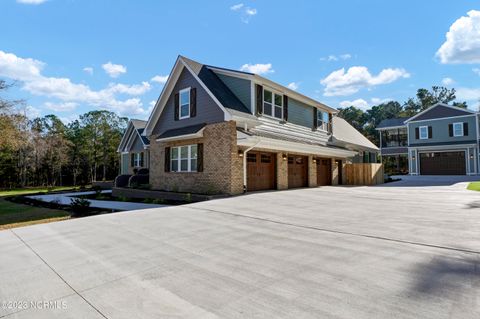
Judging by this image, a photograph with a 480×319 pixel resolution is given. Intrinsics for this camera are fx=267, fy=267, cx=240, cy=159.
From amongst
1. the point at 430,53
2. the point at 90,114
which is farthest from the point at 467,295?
the point at 90,114

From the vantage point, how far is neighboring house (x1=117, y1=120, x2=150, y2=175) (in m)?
26.5

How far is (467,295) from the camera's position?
2.87 meters

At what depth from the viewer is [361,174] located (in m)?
21.0

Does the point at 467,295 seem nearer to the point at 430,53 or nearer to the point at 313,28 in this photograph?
the point at 313,28

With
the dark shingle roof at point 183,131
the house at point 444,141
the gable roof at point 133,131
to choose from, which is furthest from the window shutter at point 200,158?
the house at point 444,141

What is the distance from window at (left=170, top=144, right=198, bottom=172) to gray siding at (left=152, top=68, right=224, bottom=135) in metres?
1.40

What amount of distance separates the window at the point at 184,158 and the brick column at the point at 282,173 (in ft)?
15.6

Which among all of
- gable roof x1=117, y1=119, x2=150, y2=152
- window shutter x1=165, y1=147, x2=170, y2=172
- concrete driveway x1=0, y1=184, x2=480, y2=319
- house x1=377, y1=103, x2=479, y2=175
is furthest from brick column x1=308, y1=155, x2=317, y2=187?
house x1=377, y1=103, x2=479, y2=175

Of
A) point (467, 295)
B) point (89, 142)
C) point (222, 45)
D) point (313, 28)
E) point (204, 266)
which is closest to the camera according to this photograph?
point (467, 295)

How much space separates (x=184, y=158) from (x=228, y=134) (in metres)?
3.77

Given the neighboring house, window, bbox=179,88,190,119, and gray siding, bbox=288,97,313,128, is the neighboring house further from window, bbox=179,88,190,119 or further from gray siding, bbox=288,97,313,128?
gray siding, bbox=288,97,313,128

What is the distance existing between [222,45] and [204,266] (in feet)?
47.1

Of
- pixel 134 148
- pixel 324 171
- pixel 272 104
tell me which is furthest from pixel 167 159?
pixel 134 148

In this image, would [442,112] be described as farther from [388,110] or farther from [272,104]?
[388,110]
